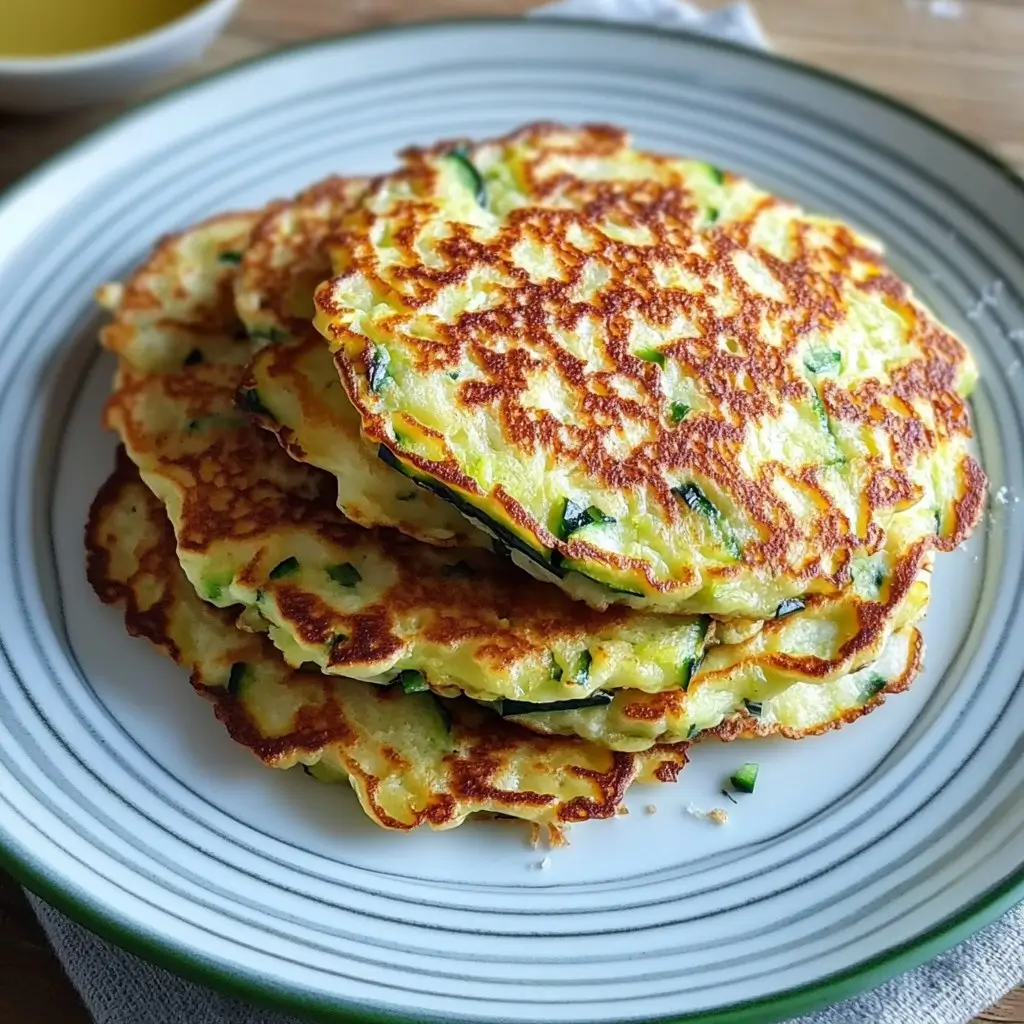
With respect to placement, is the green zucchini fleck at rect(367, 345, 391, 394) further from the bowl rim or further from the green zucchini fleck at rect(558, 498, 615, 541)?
the bowl rim

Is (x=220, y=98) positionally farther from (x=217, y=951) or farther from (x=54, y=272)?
(x=217, y=951)

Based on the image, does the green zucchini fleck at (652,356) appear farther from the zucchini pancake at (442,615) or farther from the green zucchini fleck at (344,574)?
the green zucchini fleck at (344,574)

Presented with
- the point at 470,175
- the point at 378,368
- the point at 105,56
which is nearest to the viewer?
the point at 378,368

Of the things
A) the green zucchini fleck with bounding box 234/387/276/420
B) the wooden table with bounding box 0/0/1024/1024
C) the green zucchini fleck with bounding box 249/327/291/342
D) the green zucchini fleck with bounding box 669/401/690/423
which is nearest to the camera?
the green zucchini fleck with bounding box 669/401/690/423

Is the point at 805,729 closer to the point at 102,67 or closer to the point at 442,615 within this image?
the point at 442,615

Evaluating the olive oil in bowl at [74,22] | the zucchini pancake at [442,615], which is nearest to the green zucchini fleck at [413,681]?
the zucchini pancake at [442,615]

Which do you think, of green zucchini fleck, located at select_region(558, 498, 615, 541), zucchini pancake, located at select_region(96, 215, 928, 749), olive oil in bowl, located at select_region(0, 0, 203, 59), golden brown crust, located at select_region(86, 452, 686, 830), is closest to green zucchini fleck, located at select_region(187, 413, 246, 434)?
zucchini pancake, located at select_region(96, 215, 928, 749)

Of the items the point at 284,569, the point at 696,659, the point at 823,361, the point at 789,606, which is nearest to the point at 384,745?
the point at 284,569
